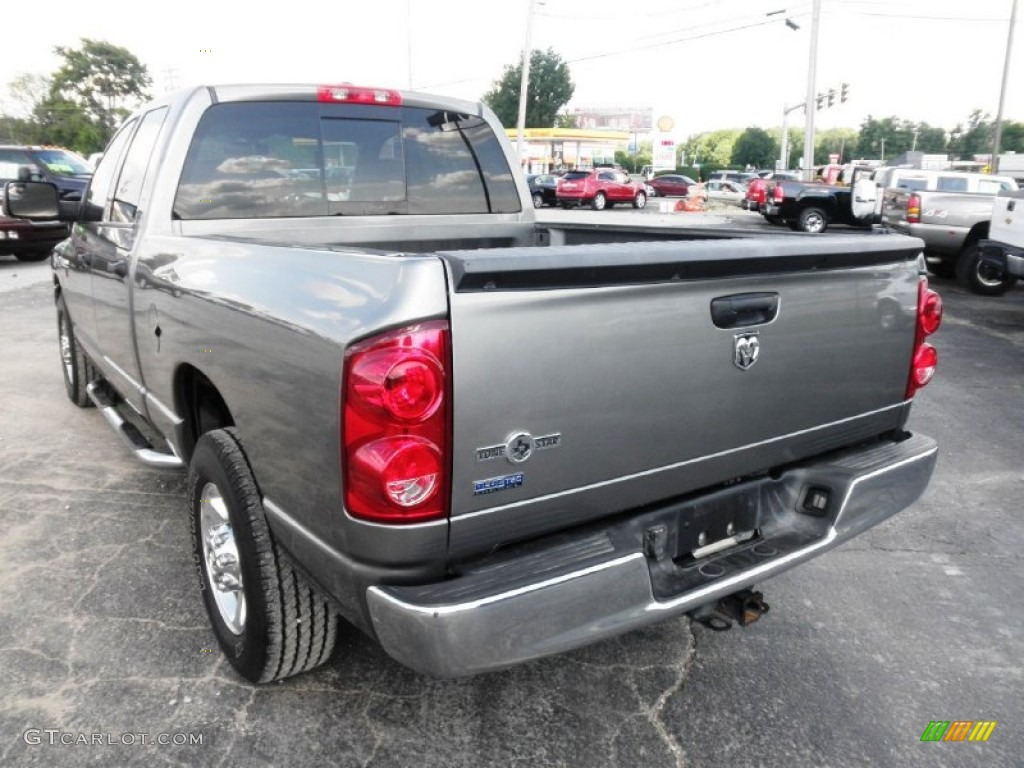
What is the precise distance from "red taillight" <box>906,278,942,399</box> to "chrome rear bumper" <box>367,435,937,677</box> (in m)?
0.48

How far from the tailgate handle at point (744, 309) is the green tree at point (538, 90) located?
71.2m

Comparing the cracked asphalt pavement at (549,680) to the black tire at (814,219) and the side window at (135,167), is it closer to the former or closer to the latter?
the side window at (135,167)

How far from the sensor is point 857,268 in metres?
2.62

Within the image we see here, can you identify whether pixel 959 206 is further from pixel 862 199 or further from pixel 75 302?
pixel 75 302

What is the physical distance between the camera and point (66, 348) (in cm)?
590

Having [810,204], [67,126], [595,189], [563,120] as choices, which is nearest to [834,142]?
[563,120]

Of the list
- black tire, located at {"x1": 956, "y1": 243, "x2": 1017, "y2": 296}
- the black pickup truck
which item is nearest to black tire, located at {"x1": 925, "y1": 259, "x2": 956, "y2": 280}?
black tire, located at {"x1": 956, "y1": 243, "x2": 1017, "y2": 296}

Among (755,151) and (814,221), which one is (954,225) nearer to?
(814,221)

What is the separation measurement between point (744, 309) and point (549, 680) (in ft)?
4.62

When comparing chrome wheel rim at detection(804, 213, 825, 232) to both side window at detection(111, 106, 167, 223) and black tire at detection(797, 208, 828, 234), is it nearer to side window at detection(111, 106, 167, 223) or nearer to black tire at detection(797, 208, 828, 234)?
black tire at detection(797, 208, 828, 234)

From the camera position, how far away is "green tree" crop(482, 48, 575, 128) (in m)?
70.5

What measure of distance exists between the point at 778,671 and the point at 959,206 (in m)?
11.8

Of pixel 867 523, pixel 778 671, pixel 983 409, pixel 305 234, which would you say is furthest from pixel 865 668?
pixel 983 409

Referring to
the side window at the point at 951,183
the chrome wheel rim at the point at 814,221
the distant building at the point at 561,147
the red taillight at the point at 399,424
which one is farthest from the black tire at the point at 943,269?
the distant building at the point at 561,147
